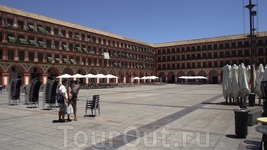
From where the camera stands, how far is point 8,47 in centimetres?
3516

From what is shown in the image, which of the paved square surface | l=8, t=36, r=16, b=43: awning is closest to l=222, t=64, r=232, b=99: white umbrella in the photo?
the paved square surface

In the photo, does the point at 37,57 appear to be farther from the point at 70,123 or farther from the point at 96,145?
the point at 96,145

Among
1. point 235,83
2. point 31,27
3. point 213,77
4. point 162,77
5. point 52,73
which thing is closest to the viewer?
point 235,83

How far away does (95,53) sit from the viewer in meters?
51.6

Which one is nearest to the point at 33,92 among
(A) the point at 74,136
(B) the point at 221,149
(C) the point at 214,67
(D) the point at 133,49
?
(A) the point at 74,136

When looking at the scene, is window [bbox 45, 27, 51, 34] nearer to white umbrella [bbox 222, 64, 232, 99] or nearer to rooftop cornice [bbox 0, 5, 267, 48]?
rooftop cornice [bbox 0, 5, 267, 48]

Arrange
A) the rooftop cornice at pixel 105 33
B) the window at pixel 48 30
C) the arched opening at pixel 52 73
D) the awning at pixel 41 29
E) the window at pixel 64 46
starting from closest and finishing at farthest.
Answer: the rooftop cornice at pixel 105 33 < the awning at pixel 41 29 < the window at pixel 48 30 < the arched opening at pixel 52 73 < the window at pixel 64 46

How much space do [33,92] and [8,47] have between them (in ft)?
85.0

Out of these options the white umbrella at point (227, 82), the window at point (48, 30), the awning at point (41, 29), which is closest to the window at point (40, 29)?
the awning at point (41, 29)

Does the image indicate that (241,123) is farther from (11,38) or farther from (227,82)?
(11,38)

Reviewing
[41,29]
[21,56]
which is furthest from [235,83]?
[41,29]

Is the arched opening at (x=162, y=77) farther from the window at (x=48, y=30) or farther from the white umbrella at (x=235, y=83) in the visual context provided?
the white umbrella at (x=235, y=83)

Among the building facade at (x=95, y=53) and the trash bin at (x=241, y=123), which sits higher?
the building facade at (x=95, y=53)

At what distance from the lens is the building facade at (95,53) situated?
120 ft
